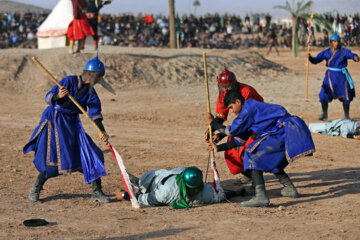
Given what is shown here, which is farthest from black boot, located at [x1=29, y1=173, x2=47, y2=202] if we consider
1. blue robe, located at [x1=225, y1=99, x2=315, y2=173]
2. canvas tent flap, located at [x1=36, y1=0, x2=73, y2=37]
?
canvas tent flap, located at [x1=36, y1=0, x2=73, y2=37]

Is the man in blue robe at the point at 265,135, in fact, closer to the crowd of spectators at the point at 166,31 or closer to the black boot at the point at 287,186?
the black boot at the point at 287,186

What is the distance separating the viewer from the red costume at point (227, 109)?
243 inches

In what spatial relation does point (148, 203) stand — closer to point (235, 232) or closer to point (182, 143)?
point (235, 232)

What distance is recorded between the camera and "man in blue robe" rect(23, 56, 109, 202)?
590 centimetres

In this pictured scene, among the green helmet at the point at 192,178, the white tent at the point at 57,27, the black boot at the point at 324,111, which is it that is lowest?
the black boot at the point at 324,111

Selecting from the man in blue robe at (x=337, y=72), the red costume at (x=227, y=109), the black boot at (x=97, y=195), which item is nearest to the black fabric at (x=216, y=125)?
the red costume at (x=227, y=109)

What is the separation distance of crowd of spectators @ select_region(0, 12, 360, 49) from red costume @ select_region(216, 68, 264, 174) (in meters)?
21.4

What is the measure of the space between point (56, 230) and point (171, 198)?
132 cm

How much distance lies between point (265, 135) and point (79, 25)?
10062 millimetres

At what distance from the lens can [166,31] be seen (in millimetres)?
30938

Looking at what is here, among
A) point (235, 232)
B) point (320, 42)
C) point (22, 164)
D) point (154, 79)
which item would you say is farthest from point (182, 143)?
point (320, 42)

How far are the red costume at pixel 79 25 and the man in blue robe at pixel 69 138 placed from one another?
9120 mm

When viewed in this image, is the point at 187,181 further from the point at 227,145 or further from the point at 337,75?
the point at 337,75

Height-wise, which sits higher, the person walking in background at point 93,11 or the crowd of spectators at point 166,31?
the person walking in background at point 93,11
